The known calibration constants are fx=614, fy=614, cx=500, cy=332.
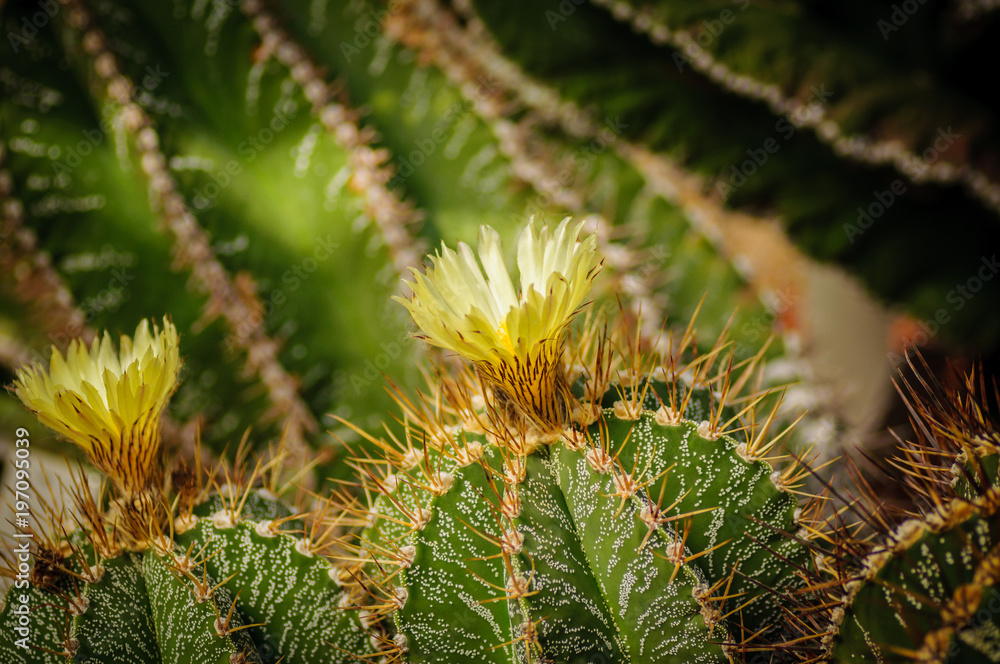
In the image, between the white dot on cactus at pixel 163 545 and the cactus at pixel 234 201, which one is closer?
the white dot on cactus at pixel 163 545

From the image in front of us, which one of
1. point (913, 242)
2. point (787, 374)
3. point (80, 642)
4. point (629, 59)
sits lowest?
point (80, 642)

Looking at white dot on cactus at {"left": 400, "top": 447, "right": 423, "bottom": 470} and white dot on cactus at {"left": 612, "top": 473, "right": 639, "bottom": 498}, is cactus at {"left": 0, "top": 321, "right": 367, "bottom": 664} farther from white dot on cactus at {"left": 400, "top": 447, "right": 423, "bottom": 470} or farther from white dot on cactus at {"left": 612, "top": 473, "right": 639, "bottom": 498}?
white dot on cactus at {"left": 612, "top": 473, "right": 639, "bottom": 498}

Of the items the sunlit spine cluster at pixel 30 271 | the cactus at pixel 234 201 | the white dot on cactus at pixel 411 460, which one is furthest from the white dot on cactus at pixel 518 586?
the sunlit spine cluster at pixel 30 271

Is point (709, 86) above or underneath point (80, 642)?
above

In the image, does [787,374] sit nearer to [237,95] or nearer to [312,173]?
[312,173]

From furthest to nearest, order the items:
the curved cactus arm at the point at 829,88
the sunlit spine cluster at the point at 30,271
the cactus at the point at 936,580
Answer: the curved cactus arm at the point at 829,88
the sunlit spine cluster at the point at 30,271
the cactus at the point at 936,580

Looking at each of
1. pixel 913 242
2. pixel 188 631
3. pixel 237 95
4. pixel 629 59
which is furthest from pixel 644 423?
pixel 913 242

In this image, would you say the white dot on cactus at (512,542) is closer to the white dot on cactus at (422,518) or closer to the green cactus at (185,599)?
the white dot on cactus at (422,518)
